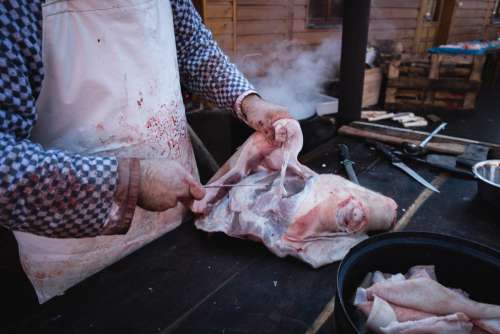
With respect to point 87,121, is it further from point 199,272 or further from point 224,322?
point 224,322

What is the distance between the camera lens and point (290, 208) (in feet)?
5.24

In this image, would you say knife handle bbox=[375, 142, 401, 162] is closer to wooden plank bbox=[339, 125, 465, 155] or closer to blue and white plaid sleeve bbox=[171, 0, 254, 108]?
wooden plank bbox=[339, 125, 465, 155]

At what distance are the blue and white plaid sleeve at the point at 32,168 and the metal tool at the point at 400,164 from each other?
190 centimetres

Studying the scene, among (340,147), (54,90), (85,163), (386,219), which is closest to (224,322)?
(85,163)

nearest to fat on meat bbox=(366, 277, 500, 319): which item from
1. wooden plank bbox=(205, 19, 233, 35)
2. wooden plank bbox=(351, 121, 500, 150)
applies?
wooden plank bbox=(351, 121, 500, 150)

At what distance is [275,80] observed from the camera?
184 inches

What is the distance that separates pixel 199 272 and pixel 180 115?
742 mm

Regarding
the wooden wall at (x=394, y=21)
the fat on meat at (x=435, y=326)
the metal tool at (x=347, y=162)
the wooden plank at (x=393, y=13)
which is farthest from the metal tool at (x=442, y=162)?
the wooden plank at (x=393, y=13)

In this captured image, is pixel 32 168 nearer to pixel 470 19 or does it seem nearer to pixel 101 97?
pixel 101 97

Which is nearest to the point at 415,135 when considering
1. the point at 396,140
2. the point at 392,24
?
the point at 396,140

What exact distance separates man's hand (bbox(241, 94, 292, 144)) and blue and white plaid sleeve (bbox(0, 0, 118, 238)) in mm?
857

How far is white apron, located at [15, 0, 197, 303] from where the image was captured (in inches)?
49.6

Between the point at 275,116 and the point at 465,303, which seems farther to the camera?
the point at 275,116

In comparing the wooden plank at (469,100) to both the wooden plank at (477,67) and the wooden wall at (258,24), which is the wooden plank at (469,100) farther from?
the wooden wall at (258,24)
